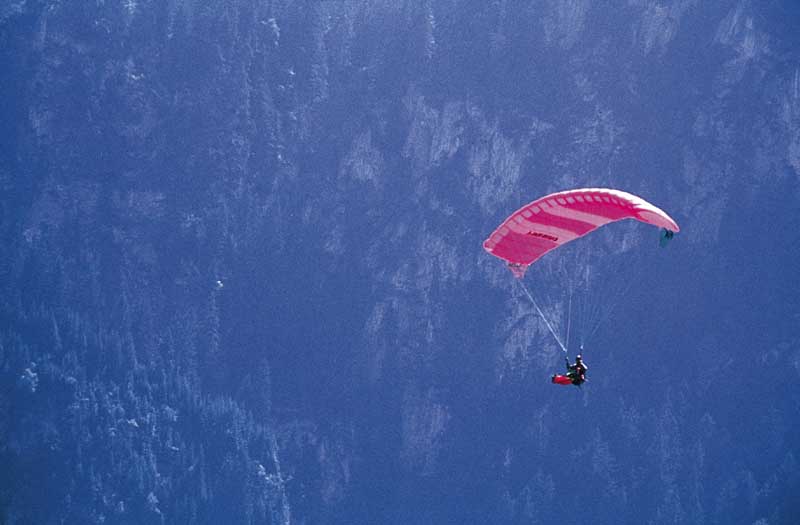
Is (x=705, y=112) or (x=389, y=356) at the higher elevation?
(x=705, y=112)

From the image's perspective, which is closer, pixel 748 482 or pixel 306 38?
pixel 748 482

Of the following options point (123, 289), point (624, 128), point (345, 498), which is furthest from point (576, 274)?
point (123, 289)

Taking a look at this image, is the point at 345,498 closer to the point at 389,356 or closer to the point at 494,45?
the point at 389,356

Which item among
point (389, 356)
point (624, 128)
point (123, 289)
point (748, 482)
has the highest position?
point (624, 128)
